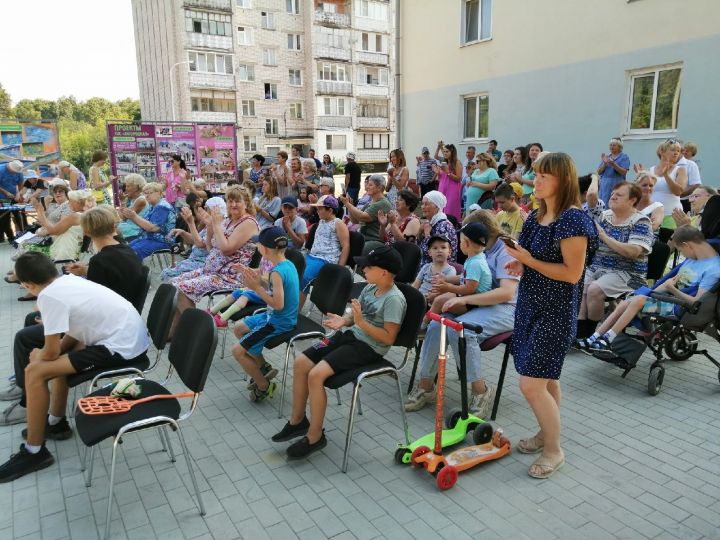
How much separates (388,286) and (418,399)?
1074 millimetres

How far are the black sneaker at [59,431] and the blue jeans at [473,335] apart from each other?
2.60 meters

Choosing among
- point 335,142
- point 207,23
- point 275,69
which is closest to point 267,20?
point 275,69

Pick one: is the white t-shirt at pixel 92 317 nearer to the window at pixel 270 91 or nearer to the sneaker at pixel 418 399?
the sneaker at pixel 418 399

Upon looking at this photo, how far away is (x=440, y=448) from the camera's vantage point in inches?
119

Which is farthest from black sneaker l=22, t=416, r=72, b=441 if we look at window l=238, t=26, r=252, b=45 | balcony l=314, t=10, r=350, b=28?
balcony l=314, t=10, r=350, b=28

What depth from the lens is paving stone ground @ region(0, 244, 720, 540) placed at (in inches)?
107

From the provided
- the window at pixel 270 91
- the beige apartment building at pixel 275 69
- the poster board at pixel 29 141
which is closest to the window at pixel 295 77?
the beige apartment building at pixel 275 69

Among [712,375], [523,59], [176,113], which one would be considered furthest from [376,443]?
[176,113]

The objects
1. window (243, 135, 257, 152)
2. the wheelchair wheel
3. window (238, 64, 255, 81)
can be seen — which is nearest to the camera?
the wheelchair wheel

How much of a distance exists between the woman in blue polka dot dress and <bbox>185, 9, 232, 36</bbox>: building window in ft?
129

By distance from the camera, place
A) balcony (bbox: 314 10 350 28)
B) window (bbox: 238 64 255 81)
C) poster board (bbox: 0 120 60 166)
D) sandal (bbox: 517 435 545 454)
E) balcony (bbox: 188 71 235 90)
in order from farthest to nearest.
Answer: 1. balcony (bbox: 314 10 350 28)
2. window (bbox: 238 64 255 81)
3. balcony (bbox: 188 71 235 90)
4. poster board (bbox: 0 120 60 166)
5. sandal (bbox: 517 435 545 454)

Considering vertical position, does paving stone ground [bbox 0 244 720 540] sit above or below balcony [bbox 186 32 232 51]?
below

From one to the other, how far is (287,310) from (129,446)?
1.45m

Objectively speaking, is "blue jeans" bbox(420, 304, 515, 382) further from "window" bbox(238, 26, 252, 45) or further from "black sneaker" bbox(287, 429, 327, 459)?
"window" bbox(238, 26, 252, 45)
